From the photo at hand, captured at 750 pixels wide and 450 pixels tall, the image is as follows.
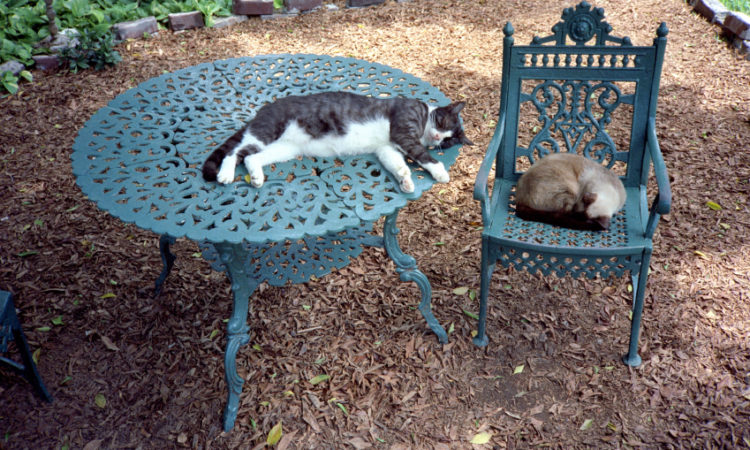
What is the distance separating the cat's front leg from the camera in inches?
95.9

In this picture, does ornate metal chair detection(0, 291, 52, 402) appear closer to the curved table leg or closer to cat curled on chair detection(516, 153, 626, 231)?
the curved table leg

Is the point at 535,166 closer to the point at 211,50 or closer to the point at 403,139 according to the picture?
the point at 403,139

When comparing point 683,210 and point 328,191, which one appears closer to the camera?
point 328,191

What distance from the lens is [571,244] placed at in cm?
254

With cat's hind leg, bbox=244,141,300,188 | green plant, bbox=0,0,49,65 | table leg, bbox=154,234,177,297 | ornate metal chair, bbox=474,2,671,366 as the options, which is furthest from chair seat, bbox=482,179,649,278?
green plant, bbox=0,0,49,65

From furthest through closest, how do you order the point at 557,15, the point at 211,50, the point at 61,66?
the point at 557,15 < the point at 211,50 < the point at 61,66

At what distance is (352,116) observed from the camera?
2.79 metres

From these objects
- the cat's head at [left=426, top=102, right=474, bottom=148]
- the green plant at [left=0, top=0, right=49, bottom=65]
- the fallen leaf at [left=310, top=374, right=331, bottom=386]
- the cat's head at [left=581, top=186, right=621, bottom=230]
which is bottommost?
the fallen leaf at [left=310, top=374, right=331, bottom=386]

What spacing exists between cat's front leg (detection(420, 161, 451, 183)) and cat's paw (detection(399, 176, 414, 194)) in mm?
141

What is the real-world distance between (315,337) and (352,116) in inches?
48.8

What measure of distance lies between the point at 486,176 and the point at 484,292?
2.10 feet

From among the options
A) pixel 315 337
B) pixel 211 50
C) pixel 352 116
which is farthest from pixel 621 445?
pixel 211 50

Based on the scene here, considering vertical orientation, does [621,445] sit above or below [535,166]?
below

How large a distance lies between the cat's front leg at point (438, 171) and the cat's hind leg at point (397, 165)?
0.10 meters
